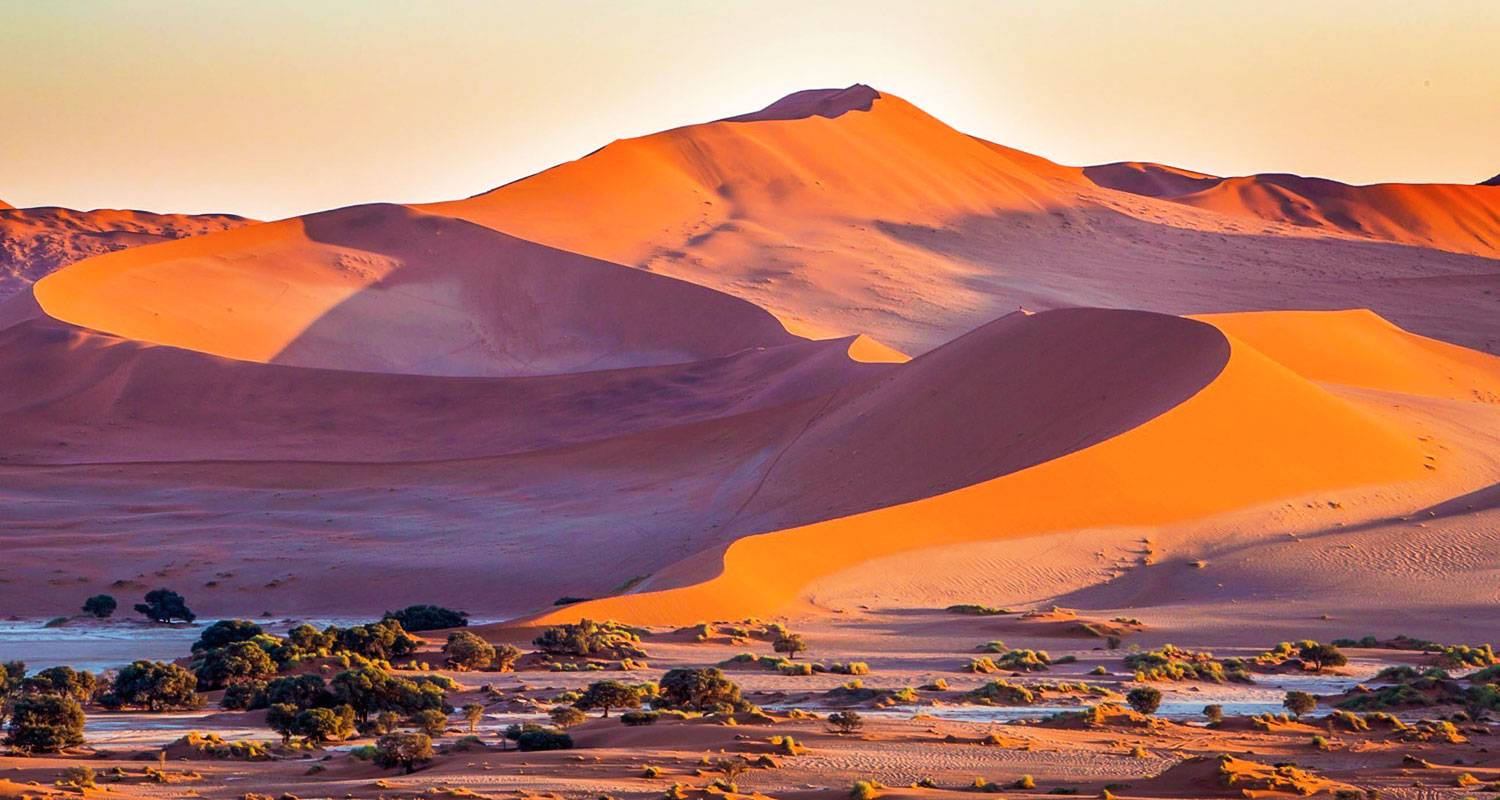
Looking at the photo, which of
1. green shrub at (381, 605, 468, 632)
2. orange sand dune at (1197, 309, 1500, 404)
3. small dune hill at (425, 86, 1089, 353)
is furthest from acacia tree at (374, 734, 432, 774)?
small dune hill at (425, 86, 1089, 353)

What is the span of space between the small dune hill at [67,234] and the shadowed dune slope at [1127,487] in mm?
95602

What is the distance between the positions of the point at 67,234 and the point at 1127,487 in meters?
118

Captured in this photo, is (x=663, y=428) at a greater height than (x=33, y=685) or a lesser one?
greater

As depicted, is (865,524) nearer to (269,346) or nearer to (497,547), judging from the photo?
(497,547)

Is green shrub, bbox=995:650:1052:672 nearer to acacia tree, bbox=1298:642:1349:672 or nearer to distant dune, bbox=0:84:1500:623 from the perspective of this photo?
acacia tree, bbox=1298:642:1349:672

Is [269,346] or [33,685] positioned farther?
[269,346]

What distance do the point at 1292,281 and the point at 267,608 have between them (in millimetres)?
70209

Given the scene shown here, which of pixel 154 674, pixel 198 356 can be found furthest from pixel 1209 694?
pixel 198 356

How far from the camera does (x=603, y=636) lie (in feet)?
84.3

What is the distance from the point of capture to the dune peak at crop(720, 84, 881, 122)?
114m

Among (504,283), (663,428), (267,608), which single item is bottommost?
(267,608)

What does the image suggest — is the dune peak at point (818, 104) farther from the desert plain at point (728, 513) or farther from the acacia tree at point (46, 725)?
the acacia tree at point (46, 725)

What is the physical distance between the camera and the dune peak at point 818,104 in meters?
114

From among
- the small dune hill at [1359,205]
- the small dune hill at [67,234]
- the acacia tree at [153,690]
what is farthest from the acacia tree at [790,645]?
the small dune hill at [1359,205]
